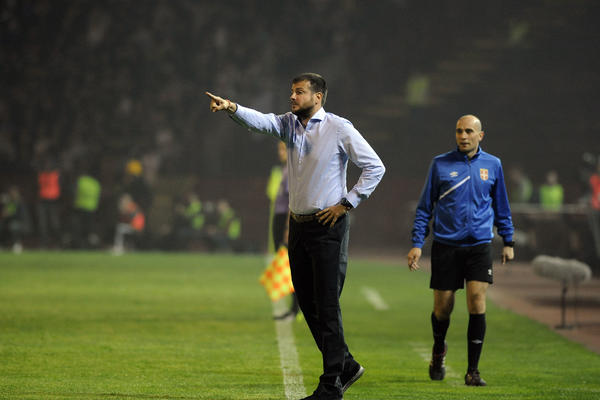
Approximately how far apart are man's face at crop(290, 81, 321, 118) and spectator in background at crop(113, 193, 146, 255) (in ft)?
74.1

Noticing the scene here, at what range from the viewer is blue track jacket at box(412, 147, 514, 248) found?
8.33 meters

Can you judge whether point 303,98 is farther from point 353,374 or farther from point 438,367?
point 438,367

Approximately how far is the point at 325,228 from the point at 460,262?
5.38 ft

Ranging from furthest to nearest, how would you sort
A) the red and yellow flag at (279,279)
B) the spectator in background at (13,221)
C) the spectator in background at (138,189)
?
the spectator in background at (138,189) → the spectator in background at (13,221) → the red and yellow flag at (279,279)

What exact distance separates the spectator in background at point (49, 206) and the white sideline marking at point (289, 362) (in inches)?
734

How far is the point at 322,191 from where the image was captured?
714 centimetres

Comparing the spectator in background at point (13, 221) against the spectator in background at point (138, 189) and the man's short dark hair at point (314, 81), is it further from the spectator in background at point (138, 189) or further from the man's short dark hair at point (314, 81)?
the man's short dark hair at point (314, 81)

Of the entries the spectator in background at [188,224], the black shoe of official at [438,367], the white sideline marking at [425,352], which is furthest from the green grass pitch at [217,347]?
the spectator in background at [188,224]

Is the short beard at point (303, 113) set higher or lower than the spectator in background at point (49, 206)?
higher

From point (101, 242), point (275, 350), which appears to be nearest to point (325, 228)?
point (275, 350)

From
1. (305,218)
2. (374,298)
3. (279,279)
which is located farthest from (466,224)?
(374,298)

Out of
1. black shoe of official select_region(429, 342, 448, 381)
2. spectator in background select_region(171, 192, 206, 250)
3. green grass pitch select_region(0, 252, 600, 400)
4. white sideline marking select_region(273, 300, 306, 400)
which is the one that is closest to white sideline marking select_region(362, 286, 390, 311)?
green grass pitch select_region(0, 252, 600, 400)

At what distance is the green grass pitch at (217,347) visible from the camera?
804 centimetres

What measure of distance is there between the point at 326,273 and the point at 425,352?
3.55m
